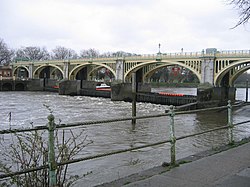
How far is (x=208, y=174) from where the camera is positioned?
500 cm

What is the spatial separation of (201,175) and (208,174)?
0.15m

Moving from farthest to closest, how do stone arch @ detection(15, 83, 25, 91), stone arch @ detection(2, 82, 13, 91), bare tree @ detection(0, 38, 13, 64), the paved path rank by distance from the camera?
bare tree @ detection(0, 38, 13, 64)
stone arch @ detection(15, 83, 25, 91)
stone arch @ detection(2, 82, 13, 91)
the paved path

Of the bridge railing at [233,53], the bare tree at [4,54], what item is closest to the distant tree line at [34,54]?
the bare tree at [4,54]

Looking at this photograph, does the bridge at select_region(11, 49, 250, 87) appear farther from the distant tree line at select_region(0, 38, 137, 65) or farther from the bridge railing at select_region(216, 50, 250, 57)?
the distant tree line at select_region(0, 38, 137, 65)

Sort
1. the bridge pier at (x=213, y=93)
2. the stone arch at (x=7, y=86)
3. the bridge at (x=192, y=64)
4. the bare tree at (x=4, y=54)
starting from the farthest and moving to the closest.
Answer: the bare tree at (x=4, y=54), the stone arch at (x=7, y=86), the bridge at (x=192, y=64), the bridge pier at (x=213, y=93)

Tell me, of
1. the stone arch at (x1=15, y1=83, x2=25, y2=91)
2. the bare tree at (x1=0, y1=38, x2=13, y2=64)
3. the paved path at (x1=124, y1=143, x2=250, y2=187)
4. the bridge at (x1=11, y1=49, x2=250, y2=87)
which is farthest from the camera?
the bare tree at (x1=0, y1=38, x2=13, y2=64)

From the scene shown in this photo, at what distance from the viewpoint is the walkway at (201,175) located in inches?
177

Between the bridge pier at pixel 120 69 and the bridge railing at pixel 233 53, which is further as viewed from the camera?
the bridge pier at pixel 120 69

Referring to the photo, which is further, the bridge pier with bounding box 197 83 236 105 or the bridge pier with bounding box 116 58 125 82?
the bridge pier with bounding box 116 58 125 82

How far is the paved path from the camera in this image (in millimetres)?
4488

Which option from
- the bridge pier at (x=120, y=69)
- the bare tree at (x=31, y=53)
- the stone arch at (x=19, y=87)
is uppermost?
the bare tree at (x=31, y=53)

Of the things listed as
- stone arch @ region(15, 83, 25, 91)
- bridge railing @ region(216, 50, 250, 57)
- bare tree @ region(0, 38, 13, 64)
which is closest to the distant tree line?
bare tree @ region(0, 38, 13, 64)

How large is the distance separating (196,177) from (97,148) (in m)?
7.79

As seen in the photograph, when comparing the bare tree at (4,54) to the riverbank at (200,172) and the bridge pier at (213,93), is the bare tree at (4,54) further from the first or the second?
the riverbank at (200,172)
